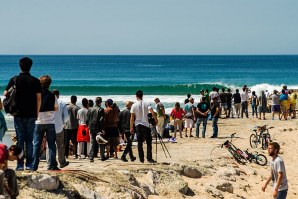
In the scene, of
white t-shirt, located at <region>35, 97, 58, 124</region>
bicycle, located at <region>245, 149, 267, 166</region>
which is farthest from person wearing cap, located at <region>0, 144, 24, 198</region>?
bicycle, located at <region>245, 149, 267, 166</region>

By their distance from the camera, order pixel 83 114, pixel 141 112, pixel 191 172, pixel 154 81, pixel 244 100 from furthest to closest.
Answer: pixel 154 81
pixel 244 100
pixel 83 114
pixel 191 172
pixel 141 112

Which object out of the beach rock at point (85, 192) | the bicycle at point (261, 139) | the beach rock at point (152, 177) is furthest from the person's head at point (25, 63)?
the bicycle at point (261, 139)

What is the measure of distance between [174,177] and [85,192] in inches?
100

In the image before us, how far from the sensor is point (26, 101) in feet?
28.6

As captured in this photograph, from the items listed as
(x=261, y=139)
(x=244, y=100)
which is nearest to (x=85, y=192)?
(x=261, y=139)

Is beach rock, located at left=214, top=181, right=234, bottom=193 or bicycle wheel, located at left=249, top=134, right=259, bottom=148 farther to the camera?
bicycle wheel, located at left=249, top=134, right=259, bottom=148

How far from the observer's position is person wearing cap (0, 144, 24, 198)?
7312mm

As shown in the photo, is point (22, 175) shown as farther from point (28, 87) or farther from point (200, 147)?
point (200, 147)

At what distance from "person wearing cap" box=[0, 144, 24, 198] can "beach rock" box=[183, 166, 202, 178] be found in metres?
4.98

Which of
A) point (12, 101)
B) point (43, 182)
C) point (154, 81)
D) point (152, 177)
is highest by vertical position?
point (154, 81)

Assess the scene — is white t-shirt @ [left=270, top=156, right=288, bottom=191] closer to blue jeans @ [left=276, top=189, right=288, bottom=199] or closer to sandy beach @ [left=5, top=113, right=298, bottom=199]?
blue jeans @ [left=276, top=189, right=288, bottom=199]

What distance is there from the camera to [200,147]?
668 inches

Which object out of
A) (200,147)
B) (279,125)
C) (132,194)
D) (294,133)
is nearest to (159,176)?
(132,194)

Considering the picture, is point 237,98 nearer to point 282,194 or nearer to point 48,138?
point 282,194
